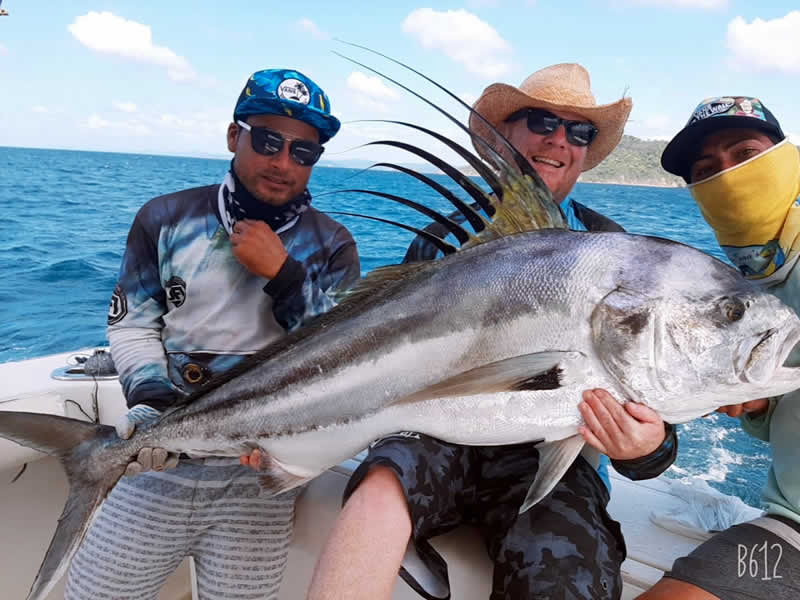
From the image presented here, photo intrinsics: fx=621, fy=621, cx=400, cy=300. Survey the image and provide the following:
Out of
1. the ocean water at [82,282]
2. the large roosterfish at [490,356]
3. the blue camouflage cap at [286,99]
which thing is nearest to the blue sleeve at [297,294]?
the ocean water at [82,282]

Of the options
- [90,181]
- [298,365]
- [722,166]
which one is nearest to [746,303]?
[722,166]

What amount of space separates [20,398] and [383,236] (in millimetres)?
15103

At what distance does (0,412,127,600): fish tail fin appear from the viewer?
1.72 meters

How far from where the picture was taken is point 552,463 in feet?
4.74

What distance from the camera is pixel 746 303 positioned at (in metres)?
1.35

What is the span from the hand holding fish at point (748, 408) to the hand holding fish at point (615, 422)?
1.38 feet

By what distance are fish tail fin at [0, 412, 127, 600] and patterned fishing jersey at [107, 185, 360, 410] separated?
369 mm

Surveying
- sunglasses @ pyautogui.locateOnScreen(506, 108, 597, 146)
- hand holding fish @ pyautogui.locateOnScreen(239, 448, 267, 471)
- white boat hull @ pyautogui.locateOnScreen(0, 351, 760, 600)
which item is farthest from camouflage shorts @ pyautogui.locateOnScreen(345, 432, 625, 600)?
sunglasses @ pyautogui.locateOnScreen(506, 108, 597, 146)

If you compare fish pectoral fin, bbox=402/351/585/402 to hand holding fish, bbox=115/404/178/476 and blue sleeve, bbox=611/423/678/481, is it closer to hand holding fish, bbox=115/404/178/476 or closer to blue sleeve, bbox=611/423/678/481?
blue sleeve, bbox=611/423/678/481

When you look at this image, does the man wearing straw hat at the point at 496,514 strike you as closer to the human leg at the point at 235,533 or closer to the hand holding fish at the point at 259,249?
the human leg at the point at 235,533

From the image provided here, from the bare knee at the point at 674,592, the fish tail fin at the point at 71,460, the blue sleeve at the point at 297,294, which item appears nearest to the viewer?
the bare knee at the point at 674,592

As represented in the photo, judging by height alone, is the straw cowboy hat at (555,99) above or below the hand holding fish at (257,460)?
above

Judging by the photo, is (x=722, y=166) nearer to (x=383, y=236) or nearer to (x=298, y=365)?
(x=298, y=365)

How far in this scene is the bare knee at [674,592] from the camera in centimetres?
160
